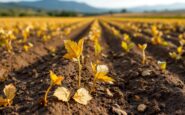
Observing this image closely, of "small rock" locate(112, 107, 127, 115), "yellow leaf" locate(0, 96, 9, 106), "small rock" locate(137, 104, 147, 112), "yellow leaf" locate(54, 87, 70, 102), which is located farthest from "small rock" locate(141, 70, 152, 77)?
"yellow leaf" locate(0, 96, 9, 106)

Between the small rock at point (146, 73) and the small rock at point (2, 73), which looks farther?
the small rock at point (2, 73)

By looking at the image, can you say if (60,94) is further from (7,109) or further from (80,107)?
(7,109)

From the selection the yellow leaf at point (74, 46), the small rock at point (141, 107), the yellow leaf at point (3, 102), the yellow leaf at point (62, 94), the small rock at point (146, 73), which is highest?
the yellow leaf at point (74, 46)

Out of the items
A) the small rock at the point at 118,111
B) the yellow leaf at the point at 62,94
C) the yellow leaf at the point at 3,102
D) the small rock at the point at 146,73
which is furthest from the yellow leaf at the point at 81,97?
the small rock at the point at 146,73

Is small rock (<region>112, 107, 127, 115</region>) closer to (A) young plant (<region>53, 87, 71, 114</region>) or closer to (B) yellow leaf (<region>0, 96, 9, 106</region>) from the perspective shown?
(A) young plant (<region>53, 87, 71, 114</region>)

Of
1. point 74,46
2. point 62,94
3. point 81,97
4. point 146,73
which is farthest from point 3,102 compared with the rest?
point 146,73

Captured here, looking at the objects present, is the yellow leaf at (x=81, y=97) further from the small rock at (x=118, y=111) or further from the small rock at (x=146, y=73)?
the small rock at (x=146, y=73)

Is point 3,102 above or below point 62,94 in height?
below

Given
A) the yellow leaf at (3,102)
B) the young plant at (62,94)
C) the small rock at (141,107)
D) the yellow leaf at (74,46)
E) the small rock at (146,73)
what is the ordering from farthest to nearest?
1. the small rock at (146,73)
2. the small rock at (141,107)
3. the yellow leaf at (74,46)
4. the yellow leaf at (3,102)
5. the young plant at (62,94)

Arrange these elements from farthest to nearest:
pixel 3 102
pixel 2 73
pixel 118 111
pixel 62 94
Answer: pixel 2 73 → pixel 118 111 → pixel 3 102 → pixel 62 94

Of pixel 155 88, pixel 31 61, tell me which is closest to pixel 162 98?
pixel 155 88

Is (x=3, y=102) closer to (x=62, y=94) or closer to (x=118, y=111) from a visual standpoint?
(x=62, y=94)
